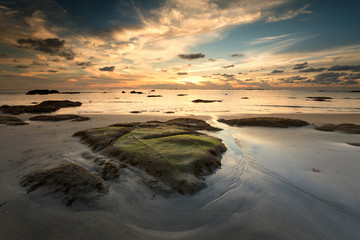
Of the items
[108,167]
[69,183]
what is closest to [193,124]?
[108,167]

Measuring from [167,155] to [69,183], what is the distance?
282cm

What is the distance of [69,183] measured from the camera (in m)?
4.12

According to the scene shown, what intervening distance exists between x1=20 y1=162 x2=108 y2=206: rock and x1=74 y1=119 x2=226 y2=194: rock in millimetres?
804

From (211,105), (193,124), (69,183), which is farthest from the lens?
(211,105)

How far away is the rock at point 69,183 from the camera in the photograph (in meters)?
3.84

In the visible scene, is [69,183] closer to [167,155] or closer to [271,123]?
[167,155]

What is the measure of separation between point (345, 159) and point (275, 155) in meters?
2.43

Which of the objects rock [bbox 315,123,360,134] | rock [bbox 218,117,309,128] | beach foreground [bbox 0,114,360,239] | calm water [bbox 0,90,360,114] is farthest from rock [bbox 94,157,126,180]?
calm water [bbox 0,90,360,114]

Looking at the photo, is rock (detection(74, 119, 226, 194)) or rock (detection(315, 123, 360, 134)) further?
rock (detection(315, 123, 360, 134))

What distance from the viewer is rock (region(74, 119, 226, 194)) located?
4758mm

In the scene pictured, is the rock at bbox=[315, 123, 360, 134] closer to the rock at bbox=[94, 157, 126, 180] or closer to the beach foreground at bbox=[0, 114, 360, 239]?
the beach foreground at bbox=[0, 114, 360, 239]

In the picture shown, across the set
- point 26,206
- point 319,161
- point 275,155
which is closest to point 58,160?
point 26,206

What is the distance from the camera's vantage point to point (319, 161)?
649cm

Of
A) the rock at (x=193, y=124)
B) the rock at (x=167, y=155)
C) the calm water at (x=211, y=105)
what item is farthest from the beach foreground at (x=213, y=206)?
the calm water at (x=211, y=105)
